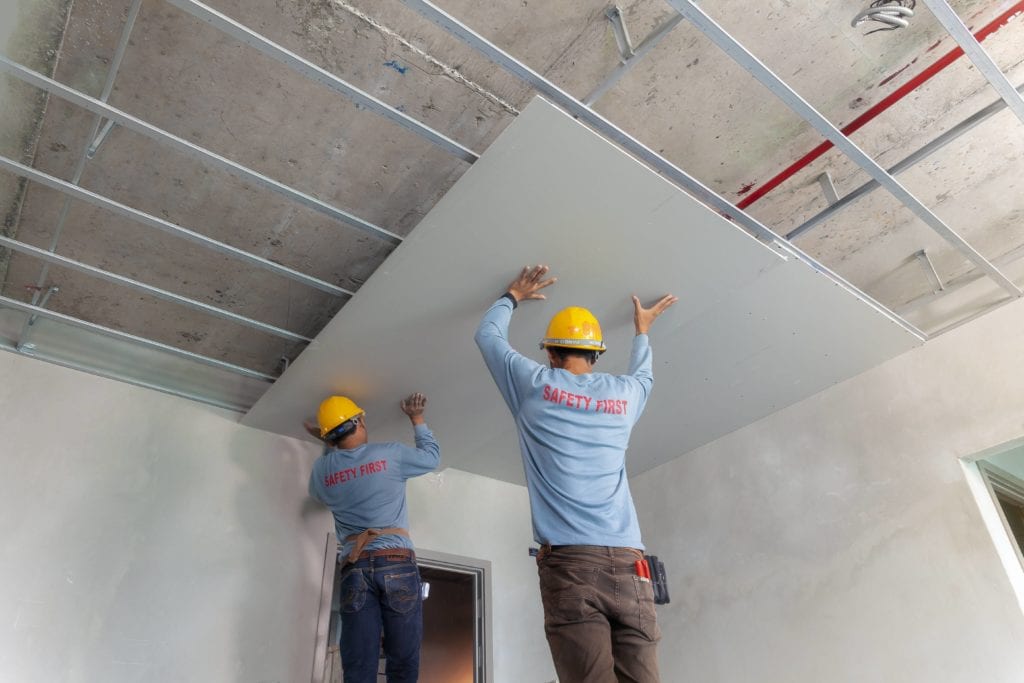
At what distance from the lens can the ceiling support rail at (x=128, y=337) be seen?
302 centimetres

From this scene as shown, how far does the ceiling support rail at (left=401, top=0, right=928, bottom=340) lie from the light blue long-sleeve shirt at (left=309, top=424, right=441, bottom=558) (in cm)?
158

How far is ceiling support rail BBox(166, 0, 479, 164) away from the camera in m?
2.01

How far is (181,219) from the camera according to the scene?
10.0 feet

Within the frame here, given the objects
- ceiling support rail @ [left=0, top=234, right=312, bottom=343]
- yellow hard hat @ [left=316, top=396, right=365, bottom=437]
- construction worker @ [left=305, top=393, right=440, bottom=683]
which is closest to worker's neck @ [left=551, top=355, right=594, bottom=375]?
construction worker @ [left=305, top=393, right=440, bottom=683]

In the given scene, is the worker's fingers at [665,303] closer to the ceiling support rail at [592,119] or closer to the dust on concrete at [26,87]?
the ceiling support rail at [592,119]

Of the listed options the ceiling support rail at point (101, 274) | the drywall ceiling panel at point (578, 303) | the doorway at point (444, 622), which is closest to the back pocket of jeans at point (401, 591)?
the doorway at point (444, 622)

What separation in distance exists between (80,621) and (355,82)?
7.75 ft

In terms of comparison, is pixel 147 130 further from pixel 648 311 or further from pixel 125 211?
pixel 648 311

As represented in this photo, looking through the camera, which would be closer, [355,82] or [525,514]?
[355,82]

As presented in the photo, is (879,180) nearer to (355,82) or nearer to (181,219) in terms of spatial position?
(355,82)

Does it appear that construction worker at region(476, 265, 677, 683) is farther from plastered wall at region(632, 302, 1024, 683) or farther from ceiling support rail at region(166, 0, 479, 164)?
plastered wall at region(632, 302, 1024, 683)

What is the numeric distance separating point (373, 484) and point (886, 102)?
2591 mm

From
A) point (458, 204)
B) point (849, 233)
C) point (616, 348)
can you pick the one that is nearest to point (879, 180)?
Answer: point (849, 233)

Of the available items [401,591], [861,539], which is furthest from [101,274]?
[861,539]
